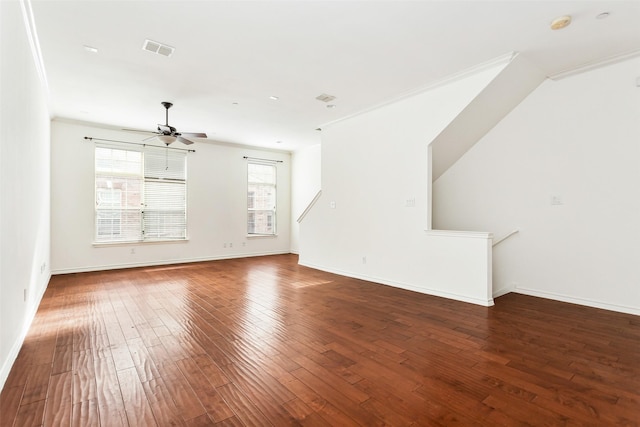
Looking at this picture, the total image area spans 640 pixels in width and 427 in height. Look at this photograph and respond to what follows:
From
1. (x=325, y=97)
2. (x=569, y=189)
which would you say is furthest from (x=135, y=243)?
(x=569, y=189)

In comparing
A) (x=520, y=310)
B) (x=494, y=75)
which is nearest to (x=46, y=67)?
(x=494, y=75)

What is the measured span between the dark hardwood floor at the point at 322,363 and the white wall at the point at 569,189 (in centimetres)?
48

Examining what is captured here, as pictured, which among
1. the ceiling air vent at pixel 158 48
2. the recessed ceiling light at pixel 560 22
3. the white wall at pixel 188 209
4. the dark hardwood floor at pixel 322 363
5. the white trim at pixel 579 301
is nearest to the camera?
the dark hardwood floor at pixel 322 363

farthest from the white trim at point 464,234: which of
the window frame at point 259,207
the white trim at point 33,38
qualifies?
the window frame at point 259,207

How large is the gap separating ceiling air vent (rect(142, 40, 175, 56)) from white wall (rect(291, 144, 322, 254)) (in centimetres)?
502

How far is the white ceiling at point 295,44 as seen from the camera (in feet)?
8.80

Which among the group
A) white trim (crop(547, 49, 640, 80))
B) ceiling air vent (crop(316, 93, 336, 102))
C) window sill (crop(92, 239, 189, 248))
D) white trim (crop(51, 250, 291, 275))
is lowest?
white trim (crop(51, 250, 291, 275))

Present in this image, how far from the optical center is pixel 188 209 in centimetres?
734

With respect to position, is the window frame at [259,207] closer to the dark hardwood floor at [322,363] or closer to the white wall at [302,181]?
the white wall at [302,181]

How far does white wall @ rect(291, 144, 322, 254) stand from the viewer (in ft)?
26.9

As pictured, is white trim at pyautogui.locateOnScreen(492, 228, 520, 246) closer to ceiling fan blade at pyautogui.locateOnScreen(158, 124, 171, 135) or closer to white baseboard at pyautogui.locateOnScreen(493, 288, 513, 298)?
white baseboard at pyautogui.locateOnScreen(493, 288, 513, 298)

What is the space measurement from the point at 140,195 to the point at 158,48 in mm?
4326

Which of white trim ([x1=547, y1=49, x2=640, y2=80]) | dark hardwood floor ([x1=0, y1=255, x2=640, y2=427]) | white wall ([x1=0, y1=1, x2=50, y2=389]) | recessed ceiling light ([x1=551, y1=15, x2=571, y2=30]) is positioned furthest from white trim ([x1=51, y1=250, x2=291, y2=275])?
recessed ceiling light ([x1=551, y1=15, x2=571, y2=30])

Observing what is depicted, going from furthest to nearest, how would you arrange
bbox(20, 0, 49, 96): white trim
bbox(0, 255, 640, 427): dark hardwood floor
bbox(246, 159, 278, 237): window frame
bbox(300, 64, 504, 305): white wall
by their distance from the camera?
bbox(246, 159, 278, 237): window frame < bbox(300, 64, 504, 305): white wall < bbox(20, 0, 49, 96): white trim < bbox(0, 255, 640, 427): dark hardwood floor
